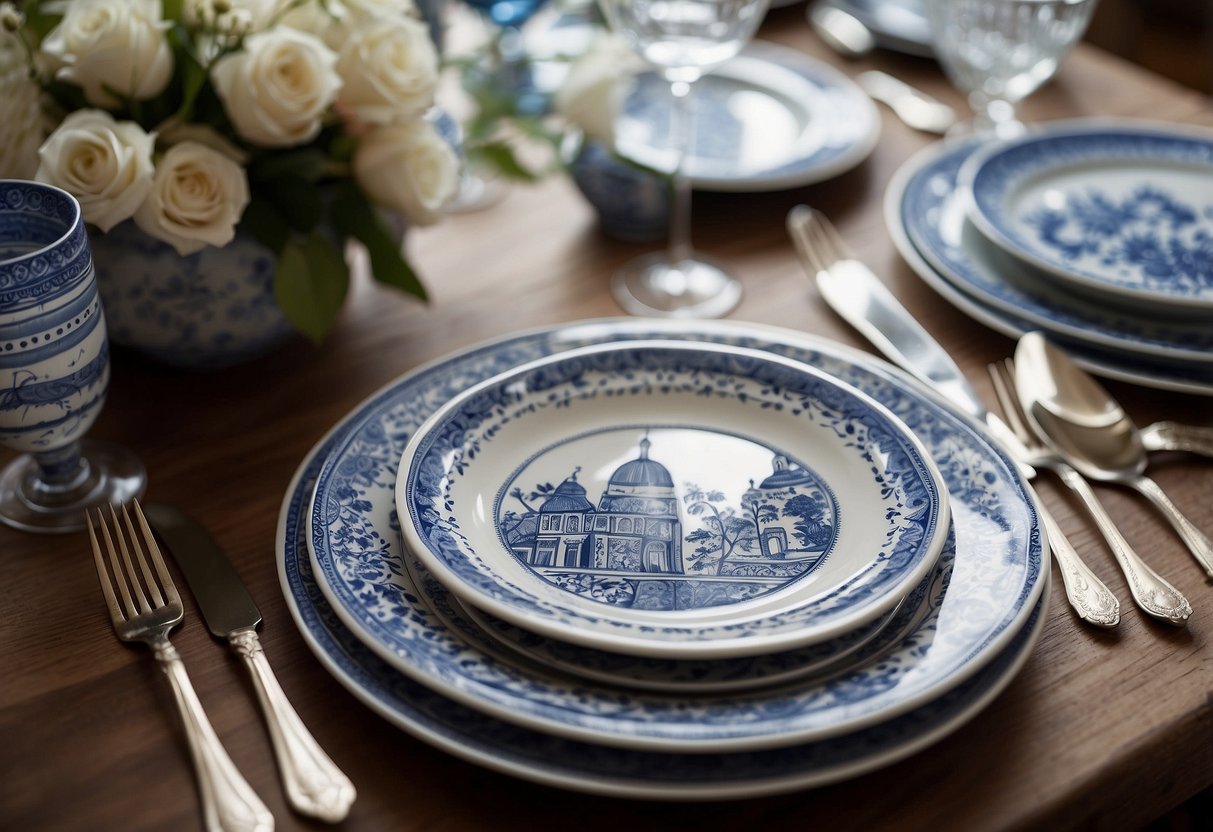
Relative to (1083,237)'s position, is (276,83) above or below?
above

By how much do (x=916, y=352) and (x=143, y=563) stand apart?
0.49m

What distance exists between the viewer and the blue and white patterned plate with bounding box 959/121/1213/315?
2.53 ft

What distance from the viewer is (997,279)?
798 millimetres

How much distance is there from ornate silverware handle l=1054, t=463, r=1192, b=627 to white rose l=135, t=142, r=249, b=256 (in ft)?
1.66

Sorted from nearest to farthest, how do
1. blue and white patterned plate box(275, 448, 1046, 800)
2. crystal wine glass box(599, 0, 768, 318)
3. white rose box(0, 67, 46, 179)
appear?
1. blue and white patterned plate box(275, 448, 1046, 800)
2. white rose box(0, 67, 46, 179)
3. crystal wine glass box(599, 0, 768, 318)

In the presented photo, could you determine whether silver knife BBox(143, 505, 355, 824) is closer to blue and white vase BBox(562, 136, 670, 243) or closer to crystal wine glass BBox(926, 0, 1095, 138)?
blue and white vase BBox(562, 136, 670, 243)

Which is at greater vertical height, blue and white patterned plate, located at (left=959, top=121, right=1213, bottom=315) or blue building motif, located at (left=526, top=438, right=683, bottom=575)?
blue and white patterned plate, located at (left=959, top=121, right=1213, bottom=315)

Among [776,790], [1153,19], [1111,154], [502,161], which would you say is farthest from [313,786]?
[1153,19]

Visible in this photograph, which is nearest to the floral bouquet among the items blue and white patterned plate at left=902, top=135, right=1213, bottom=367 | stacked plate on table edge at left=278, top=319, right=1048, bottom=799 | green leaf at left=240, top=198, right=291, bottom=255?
green leaf at left=240, top=198, right=291, bottom=255

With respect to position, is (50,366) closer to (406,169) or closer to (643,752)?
(406,169)

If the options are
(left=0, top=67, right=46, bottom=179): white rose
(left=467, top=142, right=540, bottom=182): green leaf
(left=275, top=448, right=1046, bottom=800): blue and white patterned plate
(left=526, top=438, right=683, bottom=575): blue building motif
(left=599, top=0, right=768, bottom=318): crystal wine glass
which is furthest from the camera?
(left=467, top=142, right=540, bottom=182): green leaf

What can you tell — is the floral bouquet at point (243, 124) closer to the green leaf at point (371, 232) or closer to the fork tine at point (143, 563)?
the green leaf at point (371, 232)

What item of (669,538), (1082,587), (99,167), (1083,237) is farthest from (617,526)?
(1083,237)

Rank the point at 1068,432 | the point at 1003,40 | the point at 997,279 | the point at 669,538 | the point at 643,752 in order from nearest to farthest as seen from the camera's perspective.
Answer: the point at 643,752, the point at 669,538, the point at 1068,432, the point at 997,279, the point at 1003,40
